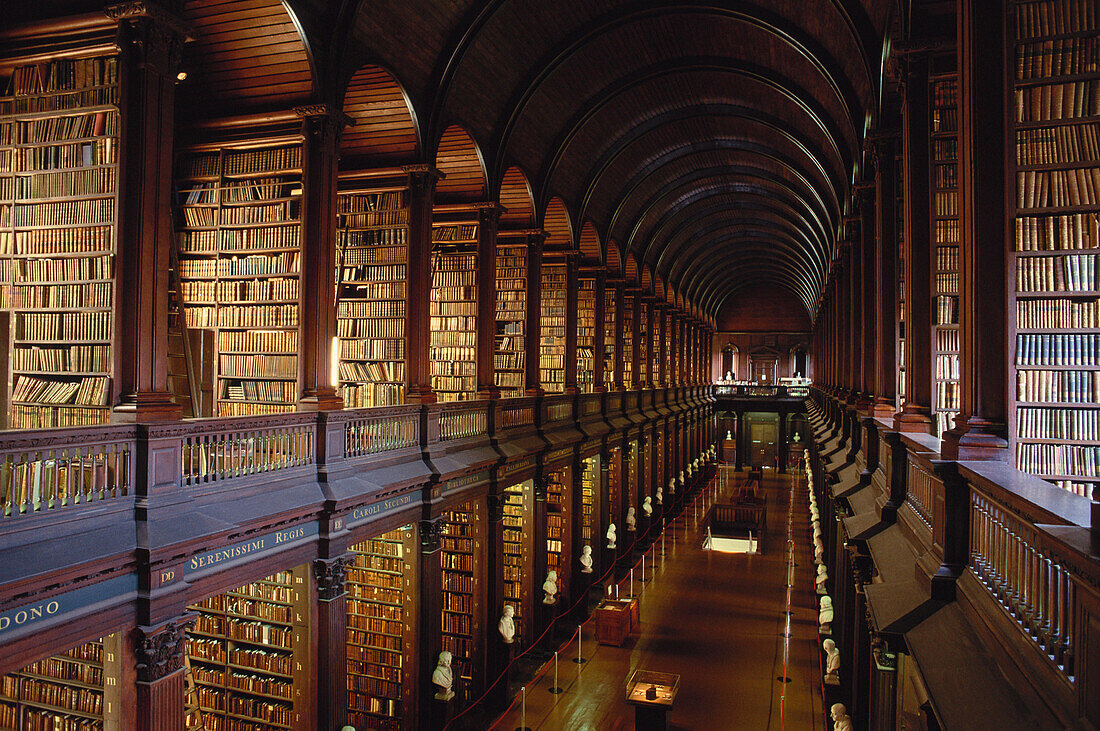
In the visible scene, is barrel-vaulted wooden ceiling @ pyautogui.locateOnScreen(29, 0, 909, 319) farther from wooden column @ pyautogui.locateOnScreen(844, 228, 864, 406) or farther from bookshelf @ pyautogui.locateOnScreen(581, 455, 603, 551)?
bookshelf @ pyautogui.locateOnScreen(581, 455, 603, 551)

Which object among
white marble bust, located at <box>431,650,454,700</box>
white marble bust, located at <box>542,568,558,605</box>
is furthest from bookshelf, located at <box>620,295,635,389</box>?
white marble bust, located at <box>431,650,454,700</box>

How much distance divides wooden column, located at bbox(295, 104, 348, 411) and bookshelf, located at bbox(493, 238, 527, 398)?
6121 mm

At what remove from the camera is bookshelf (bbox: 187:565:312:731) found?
719cm

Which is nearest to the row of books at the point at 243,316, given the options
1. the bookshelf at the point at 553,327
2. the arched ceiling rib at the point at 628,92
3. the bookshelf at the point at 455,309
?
the arched ceiling rib at the point at 628,92

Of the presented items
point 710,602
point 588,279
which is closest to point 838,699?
point 710,602

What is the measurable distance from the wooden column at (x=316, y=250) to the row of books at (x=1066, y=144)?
5.76 metres

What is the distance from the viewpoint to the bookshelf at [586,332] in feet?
55.2

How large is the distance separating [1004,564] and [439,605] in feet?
22.0

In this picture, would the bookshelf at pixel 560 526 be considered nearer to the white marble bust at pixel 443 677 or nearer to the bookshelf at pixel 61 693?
the white marble bust at pixel 443 677

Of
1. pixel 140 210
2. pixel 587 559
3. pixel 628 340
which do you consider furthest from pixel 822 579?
pixel 140 210

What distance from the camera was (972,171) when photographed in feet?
13.9

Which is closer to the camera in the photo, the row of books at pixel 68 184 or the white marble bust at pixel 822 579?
the row of books at pixel 68 184

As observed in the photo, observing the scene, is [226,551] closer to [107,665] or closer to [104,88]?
[107,665]

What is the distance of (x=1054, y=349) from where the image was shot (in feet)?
15.7
